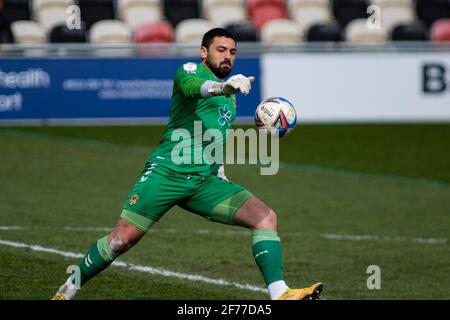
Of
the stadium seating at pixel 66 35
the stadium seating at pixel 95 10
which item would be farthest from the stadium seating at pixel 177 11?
the stadium seating at pixel 66 35

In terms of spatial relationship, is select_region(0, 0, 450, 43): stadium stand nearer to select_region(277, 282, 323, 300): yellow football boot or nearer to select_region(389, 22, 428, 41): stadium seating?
select_region(389, 22, 428, 41): stadium seating

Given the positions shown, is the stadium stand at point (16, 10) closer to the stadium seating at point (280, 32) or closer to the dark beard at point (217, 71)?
the stadium seating at point (280, 32)

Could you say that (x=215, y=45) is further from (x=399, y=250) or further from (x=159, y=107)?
(x=159, y=107)

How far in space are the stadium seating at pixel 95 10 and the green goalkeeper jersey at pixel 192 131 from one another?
55.5ft

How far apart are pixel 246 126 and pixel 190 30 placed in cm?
367

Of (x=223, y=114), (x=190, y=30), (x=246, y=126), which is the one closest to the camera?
(x=223, y=114)

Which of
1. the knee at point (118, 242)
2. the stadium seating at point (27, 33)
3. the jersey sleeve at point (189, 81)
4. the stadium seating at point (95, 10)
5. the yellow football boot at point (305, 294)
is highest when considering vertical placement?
the jersey sleeve at point (189, 81)

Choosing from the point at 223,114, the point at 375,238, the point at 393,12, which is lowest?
the point at 375,238

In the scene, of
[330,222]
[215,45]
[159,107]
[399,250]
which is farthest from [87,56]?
[215,45]

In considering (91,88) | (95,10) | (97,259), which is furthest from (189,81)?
(95,10)

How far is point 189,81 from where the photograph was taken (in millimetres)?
8594

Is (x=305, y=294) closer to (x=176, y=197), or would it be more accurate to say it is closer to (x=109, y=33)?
(x=176, y=197)

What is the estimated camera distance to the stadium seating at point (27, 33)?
78.5ft
